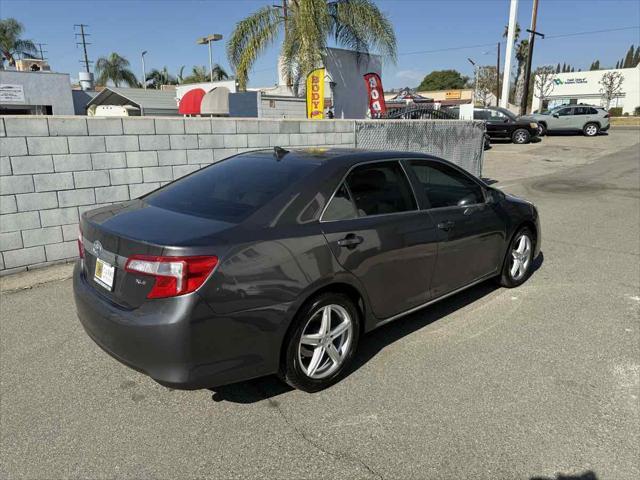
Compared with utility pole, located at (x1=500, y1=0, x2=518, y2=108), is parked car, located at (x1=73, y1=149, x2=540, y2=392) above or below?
below

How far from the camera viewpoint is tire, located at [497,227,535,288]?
15.8 feet

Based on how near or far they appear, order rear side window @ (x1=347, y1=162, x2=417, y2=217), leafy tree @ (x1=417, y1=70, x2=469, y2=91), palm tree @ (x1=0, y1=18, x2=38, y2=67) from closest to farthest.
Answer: rear side window @ (x1=347, y1=162, x2=417, y2=217) → palm tree @ (x1=0, y1=18, x2=38, y2=67) → leafy tree @ (x1=417, y1=70, x2=469, y2=91)

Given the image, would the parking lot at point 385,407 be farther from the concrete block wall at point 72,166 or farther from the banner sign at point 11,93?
the banner sign at point 11,93

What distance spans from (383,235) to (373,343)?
0.98 m

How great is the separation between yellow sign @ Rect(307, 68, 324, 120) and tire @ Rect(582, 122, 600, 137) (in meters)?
20.0

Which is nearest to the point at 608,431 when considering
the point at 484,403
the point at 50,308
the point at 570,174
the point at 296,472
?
the point at 484,403

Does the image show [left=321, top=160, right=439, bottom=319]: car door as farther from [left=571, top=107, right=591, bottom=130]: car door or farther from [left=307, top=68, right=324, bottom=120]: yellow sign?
[left=571, top=107, right=591, bottom=130]: car door

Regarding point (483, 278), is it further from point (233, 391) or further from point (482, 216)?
point (233, 391)

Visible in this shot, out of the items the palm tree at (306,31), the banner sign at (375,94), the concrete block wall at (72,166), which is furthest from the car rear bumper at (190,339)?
the palm tree at (306,31)

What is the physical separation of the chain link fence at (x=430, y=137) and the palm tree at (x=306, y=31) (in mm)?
7169

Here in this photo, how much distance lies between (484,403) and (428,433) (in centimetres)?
50

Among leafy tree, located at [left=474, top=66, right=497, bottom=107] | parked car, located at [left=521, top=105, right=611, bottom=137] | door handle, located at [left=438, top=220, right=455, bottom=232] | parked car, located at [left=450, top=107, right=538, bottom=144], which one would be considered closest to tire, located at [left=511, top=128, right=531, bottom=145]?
parked car, located at [left=450, top=107, right=538, bottom=144]

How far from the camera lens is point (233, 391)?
3.19 meters

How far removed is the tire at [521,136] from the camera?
75.7 ft
